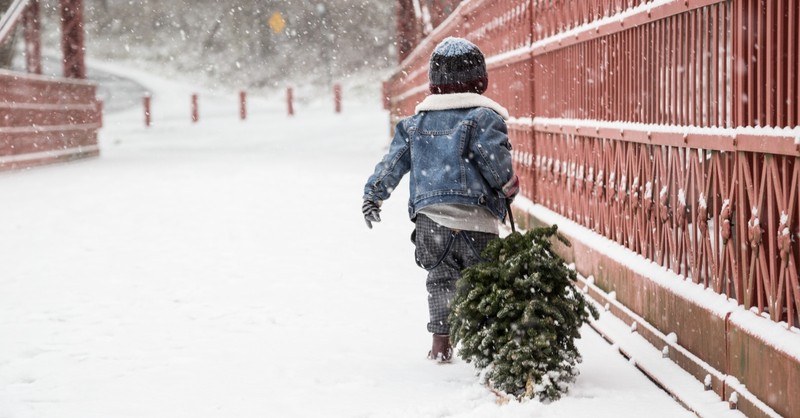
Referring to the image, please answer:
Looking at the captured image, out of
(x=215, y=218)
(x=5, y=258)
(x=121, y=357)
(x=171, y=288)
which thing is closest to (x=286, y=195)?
(x=215, y=218)

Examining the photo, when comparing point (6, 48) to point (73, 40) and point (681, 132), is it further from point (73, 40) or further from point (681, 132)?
point (681, 132)

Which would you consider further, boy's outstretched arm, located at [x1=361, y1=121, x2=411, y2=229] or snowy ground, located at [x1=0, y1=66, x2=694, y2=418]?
boy's outstretched arm, located at [x1=361, y1=121, x2=411, y2=229]

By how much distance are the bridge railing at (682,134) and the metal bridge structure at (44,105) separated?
39.1 feet

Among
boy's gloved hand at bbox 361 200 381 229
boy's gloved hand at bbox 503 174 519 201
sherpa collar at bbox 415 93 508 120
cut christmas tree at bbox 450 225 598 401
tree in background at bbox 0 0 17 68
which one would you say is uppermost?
tree in background at bbox 0 0 17 68

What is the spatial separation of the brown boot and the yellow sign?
54.2 metres

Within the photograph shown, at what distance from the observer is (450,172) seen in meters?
4.89

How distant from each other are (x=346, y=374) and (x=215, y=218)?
621cm

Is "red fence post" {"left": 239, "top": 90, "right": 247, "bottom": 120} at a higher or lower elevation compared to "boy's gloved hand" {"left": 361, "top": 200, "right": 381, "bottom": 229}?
higher

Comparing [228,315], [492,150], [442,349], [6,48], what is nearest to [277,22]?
[6,48]

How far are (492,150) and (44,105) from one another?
16.5 meters

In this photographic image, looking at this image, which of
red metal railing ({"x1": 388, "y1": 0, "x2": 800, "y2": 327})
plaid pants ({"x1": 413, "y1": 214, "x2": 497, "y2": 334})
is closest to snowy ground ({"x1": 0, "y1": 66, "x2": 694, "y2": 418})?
plaid pants ({"x1": 413, "y1": 214, "x2": 497, "y2": 334})

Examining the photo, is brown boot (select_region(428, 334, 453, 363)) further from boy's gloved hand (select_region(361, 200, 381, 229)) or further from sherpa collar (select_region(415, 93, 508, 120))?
sherpa collar (select_region(415, 93, 508, 120))

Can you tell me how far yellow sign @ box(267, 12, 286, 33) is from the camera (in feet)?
191

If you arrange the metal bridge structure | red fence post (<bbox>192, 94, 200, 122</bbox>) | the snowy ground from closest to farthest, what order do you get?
the snowy ground
the metal bridge structure
red fence post (<bbox>192, 94, 200, 122</bbox>)
